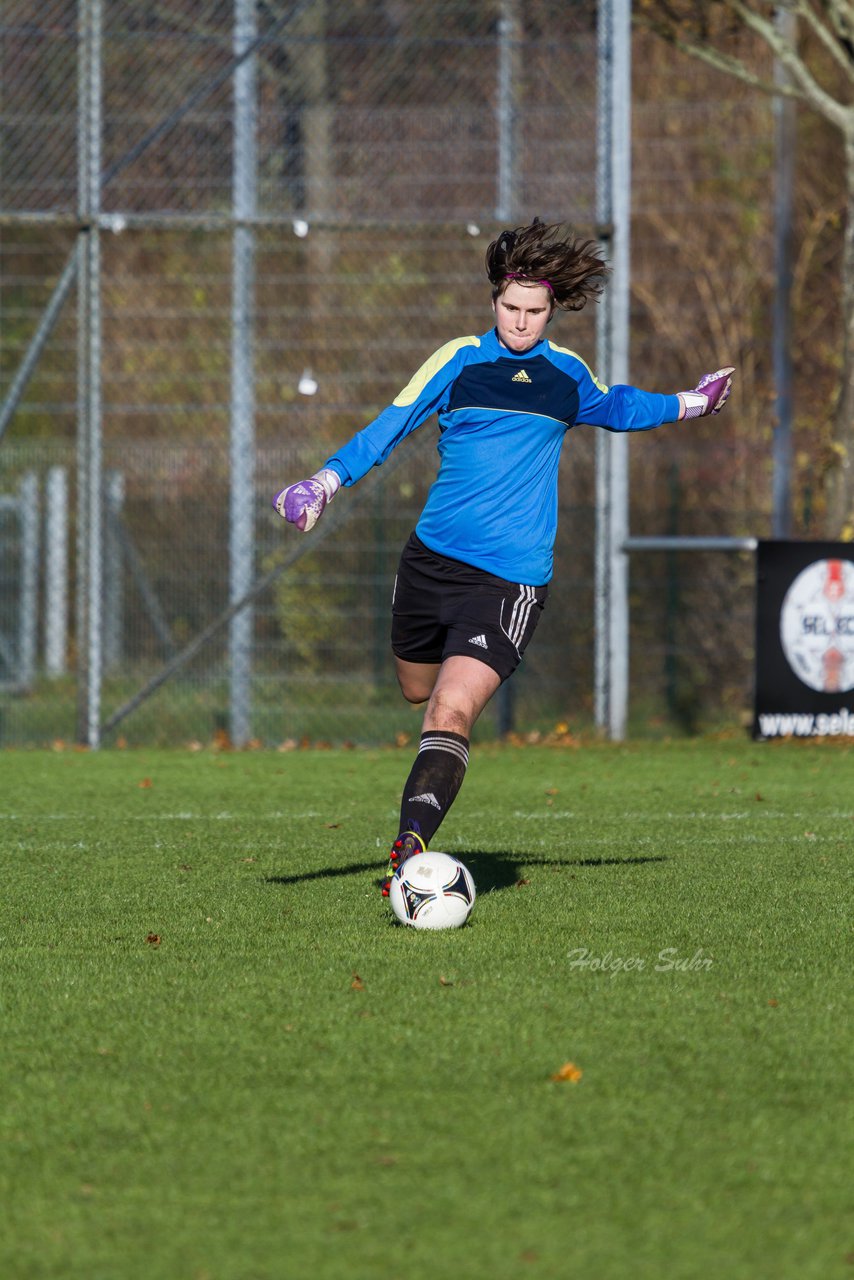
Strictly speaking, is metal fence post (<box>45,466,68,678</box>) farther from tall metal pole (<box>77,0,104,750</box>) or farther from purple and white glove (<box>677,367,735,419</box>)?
purple and white glove (<box>677,367,735,419</box>)

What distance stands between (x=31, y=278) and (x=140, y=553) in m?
5.85

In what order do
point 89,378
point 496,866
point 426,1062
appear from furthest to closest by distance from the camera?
point 89,378, point 496,866, point 426,1062

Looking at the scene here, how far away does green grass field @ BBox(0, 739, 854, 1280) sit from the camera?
2.96 m

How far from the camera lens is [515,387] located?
602 centimetres

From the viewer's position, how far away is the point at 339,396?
14.5 m

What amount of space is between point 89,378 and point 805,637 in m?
5.27

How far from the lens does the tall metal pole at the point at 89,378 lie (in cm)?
1250

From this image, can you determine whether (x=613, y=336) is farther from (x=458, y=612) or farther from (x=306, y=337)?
(x=458, y=612)

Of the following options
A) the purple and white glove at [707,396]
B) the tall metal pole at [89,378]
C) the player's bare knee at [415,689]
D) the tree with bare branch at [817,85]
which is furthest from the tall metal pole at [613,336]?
the player's bare knee at [415,689]

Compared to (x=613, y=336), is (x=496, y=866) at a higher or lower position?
lower

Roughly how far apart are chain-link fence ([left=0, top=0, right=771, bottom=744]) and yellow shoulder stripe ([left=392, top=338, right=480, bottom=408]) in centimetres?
654

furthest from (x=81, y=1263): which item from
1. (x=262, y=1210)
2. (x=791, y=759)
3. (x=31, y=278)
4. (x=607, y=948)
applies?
(x=31, y=278)

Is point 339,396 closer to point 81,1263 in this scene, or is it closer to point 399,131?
point 399,131
